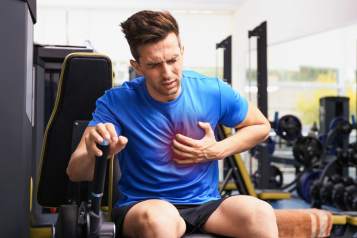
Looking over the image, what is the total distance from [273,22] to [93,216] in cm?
581

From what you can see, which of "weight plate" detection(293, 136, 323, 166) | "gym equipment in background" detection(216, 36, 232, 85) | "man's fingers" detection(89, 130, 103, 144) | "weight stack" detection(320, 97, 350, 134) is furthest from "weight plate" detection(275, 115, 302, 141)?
"man's fingers" detection(89, 130, 103, 144)

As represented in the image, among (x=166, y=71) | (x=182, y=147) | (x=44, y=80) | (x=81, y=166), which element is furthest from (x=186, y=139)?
(x=44, y=80)

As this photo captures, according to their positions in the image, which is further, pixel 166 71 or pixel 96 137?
pixel 166 71

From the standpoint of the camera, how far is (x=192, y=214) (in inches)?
43.6

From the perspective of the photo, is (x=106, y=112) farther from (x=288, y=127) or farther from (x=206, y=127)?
(x=288, y=127)

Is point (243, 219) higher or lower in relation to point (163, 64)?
lower

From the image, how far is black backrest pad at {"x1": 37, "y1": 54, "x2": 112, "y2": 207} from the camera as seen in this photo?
124 cm

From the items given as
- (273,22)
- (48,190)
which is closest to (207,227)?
(48,190)

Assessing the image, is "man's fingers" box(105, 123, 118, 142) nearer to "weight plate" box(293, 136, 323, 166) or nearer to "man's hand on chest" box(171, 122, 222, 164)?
"man's hand on chest" box(171, 122, 222, 164)

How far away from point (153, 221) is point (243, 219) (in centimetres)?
27

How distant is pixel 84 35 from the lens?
22.5ft

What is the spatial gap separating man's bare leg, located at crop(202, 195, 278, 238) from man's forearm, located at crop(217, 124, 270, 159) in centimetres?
19

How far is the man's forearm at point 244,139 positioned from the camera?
1.22 m

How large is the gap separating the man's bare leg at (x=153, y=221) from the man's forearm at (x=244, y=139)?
0.30m
